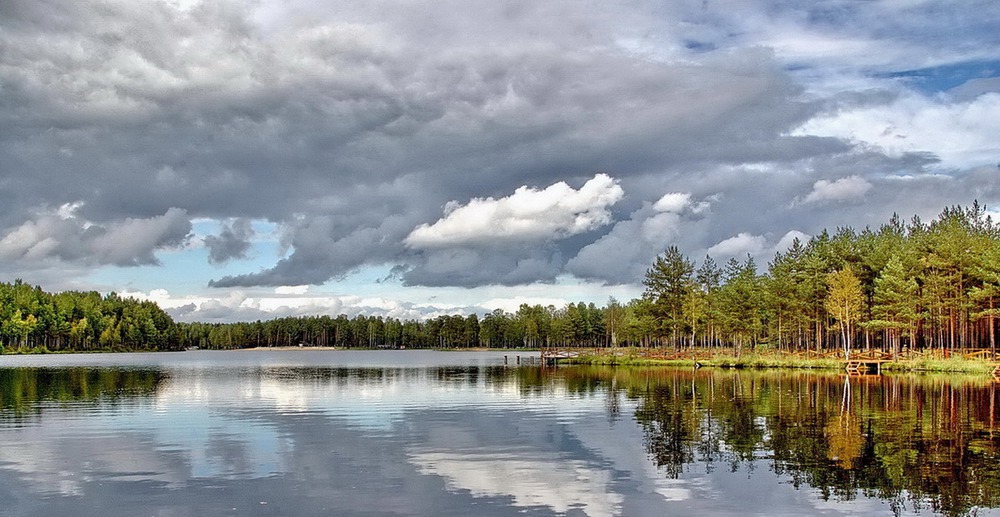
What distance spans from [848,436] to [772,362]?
66941mm

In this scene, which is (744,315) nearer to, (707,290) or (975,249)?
(707,290)

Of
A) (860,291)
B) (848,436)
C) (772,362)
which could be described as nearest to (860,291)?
(860,291)

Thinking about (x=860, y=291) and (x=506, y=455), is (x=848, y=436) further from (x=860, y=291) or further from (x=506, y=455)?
(x=860, y=291)

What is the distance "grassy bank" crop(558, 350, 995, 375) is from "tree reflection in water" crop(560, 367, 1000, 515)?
1924cm

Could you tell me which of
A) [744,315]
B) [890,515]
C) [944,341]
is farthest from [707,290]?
[890,515]

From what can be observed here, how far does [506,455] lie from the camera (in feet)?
99.4

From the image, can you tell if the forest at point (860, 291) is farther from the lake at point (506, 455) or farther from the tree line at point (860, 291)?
the lake at point (506, 455)

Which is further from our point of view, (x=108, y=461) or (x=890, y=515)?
(x=108, y=461)

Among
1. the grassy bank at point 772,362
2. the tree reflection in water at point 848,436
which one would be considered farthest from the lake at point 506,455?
the grassy bank at point 772,362

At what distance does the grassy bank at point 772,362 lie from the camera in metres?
80.8

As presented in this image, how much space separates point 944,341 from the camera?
10756cm

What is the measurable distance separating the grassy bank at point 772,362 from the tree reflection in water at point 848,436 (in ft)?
63.1

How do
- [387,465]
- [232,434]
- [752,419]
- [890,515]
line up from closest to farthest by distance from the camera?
[890,515], [387,465], [232,434], [752,419]

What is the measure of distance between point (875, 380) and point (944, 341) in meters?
44.1
